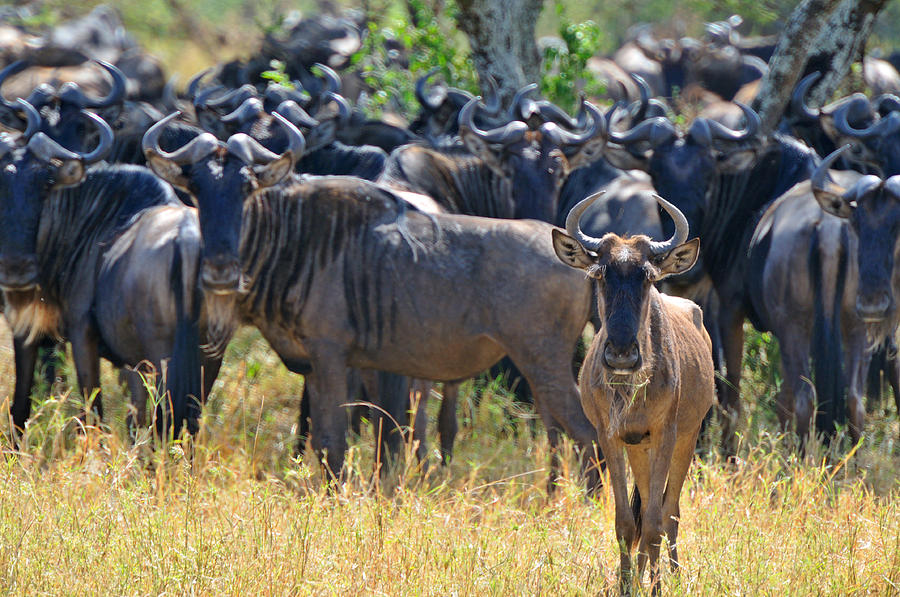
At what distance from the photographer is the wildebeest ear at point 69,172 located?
6.11 meters

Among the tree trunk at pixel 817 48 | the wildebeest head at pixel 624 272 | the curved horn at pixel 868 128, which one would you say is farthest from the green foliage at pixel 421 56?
the wildebeest head at pixel 624 272

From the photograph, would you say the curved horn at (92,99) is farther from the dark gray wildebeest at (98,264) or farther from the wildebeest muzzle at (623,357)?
the wildebeest muzzle at (623,357)

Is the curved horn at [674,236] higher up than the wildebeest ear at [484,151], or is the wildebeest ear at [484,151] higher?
the curved horn at [674,236]

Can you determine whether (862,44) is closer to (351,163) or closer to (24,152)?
(351,163)

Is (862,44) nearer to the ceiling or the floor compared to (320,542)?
nearer to the ceiling

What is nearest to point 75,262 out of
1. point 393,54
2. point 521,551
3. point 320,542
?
point 320,542

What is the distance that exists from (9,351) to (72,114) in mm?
1552

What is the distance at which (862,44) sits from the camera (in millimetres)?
7605

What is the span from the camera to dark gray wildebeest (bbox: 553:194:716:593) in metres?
3.78

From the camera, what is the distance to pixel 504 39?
838 cm

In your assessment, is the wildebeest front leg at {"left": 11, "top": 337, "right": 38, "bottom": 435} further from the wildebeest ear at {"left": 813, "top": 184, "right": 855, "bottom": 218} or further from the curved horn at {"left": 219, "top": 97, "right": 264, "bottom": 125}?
the wildebeest ear at {"left": 813, "top": 184, "right": 855, "bottom": 218}

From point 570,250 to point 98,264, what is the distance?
120 inches

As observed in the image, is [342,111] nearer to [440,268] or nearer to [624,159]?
[624,159]

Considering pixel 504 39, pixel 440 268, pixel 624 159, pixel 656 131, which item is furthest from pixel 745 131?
pixel 440 268
